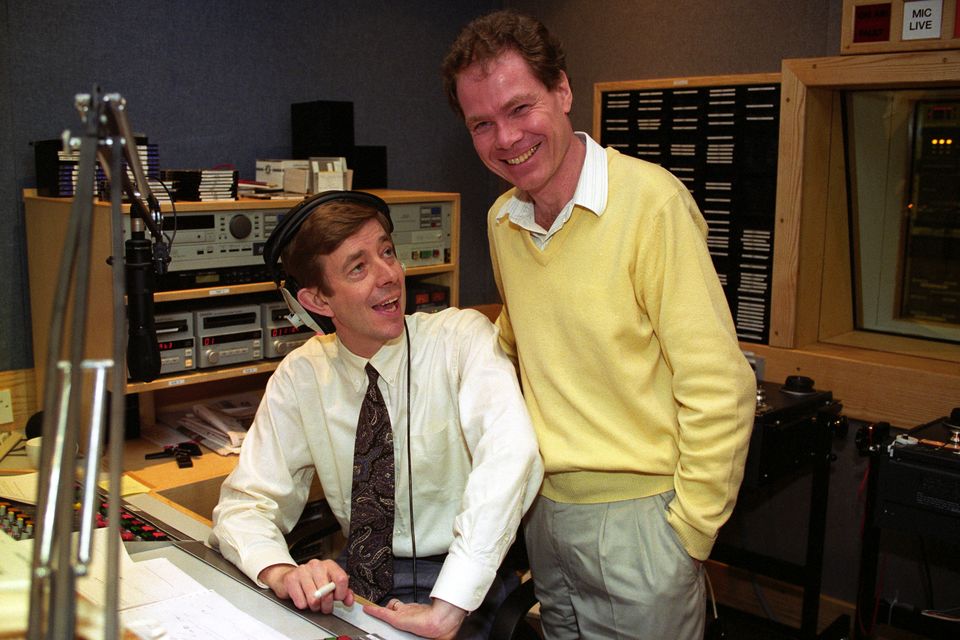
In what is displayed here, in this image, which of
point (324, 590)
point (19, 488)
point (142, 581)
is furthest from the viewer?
point (19, 488)

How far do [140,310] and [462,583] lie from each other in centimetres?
64

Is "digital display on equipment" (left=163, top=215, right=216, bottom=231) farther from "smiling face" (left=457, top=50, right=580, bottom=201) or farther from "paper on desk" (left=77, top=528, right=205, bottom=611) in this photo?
"smiling face" (left=457, top=50, right=580, bottom=201)

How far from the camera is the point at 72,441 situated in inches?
29.1

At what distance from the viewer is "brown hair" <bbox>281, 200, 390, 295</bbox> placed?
1.67 metres

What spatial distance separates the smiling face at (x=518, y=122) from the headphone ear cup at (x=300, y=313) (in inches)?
18.4

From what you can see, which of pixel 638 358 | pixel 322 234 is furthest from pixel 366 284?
pixel 638 358

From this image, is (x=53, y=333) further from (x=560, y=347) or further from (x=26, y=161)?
(x=26, y=161)

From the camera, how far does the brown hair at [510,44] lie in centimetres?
152

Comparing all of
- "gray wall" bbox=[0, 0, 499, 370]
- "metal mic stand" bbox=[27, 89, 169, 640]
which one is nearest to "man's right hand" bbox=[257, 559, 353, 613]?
"metal mic stand" bbox=[27, 89, 169, 640]

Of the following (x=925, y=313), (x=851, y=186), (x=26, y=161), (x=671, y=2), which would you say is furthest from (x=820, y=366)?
(x=26, y=161)

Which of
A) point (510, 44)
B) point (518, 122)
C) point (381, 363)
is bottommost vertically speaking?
point (381, 363)

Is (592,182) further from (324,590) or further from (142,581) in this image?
(142,581)

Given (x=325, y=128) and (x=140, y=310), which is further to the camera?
(x=325, y=128)

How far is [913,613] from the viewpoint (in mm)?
2576
